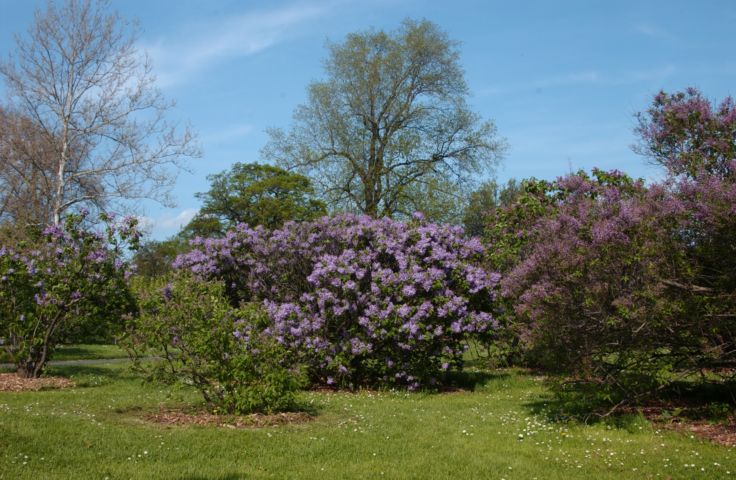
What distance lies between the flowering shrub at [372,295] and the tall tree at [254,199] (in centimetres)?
2537

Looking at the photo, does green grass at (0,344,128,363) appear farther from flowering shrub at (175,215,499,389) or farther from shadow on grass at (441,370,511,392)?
shadow on grass at (441,370,511,392)

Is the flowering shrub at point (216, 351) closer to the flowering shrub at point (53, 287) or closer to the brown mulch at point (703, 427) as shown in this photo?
the flowering shrub at point (53, 287)

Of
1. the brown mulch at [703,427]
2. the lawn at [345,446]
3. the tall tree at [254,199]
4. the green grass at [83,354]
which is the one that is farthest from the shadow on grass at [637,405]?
the tall tree at [254,199]

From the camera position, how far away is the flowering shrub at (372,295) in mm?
11211

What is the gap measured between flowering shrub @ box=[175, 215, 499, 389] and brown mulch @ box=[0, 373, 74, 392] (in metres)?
3.09

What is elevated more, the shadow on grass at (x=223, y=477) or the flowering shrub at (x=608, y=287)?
the flowering shrub at (x=608, y=287)

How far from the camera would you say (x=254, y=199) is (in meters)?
42.9

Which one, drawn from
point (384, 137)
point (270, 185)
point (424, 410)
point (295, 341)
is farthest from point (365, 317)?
point (270, 185)

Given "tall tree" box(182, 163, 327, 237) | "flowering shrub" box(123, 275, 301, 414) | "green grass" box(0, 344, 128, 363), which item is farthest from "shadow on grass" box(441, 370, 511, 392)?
"tall tree" box(182, 163, 327, 237)

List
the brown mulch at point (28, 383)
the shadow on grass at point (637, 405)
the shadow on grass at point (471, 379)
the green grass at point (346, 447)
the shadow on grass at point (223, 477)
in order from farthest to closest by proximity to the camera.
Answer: the shadow on grass at point (471, 379) → the brown mulch at point (28, 383) → the shadow on grass at point (637, 405) → the green grass at point (346, 447) → the shadow on grass at point (223, 477)

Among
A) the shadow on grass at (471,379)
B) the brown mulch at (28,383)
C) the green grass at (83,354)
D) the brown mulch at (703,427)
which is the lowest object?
the shadow on grass at (471,379)

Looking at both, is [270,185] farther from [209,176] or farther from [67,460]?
[67,460]

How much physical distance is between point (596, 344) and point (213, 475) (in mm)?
4783

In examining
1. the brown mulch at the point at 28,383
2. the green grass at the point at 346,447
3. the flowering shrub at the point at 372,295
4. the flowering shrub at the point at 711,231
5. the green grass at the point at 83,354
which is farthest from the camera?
the green grass at the point at 83,354
